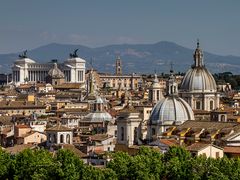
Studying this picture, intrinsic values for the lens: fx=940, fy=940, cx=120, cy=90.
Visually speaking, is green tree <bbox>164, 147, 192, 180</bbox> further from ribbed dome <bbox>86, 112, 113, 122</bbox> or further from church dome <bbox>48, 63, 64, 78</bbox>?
church dome <bbox>48, 63, 64, 78</bbox>

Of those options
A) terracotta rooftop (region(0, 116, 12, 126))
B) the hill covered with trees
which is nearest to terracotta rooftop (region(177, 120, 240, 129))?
the hill covered with trees

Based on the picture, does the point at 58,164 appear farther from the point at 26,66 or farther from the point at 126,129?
the point at 26,66

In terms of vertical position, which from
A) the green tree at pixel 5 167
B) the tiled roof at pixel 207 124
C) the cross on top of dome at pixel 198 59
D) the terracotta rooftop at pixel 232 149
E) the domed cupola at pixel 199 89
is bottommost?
the green tree at pixel 5 167

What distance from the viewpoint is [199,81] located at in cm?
7469

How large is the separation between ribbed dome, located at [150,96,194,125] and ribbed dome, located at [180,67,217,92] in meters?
17.2

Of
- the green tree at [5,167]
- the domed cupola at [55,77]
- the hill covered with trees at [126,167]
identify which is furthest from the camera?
the domed cupola at [55,77]

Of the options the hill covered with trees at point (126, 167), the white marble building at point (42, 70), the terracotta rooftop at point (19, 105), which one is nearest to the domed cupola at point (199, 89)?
the terracotta rooftop at point (19, 105)

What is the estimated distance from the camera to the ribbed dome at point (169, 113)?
56781 mm

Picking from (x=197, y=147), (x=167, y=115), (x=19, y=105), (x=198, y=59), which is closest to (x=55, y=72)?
(x=19, y=105)

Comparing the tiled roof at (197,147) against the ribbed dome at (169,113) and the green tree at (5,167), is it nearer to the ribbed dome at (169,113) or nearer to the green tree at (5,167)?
the ribbed dome at (169,113)

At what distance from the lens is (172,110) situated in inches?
2240

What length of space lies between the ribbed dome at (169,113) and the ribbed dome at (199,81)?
56.5 feet

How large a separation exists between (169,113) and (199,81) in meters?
18.3

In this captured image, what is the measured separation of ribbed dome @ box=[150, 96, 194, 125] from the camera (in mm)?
56781
